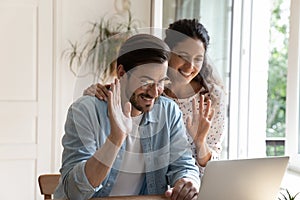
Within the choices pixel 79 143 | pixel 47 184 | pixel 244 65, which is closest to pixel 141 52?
pixel 79 143

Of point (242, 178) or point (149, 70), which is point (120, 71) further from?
point (242, 178)

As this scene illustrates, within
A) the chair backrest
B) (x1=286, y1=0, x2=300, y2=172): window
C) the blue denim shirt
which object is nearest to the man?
the blue denim shirt

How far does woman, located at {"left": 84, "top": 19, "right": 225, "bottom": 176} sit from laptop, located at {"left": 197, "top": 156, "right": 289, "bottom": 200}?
22 cm

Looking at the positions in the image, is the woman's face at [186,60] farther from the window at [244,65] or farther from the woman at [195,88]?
the window at [244,65]

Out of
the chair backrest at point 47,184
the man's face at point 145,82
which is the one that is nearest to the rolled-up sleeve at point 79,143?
the man's face at point 145,82

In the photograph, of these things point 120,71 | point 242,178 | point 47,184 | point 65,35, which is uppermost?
point 65,35

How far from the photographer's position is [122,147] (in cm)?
129

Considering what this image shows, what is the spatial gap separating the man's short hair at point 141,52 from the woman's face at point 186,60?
0.05m

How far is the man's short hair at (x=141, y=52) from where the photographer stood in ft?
4.07

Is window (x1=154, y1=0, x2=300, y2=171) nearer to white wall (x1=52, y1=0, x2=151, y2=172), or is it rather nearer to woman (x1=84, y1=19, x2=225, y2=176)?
white wall (x1=52, y1=0, x2=151, y2=172)

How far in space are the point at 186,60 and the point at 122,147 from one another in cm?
30

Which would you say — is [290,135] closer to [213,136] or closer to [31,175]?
[213,136]

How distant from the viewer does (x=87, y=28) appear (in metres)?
3.53

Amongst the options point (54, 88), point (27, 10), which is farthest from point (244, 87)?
point (27, 10)
